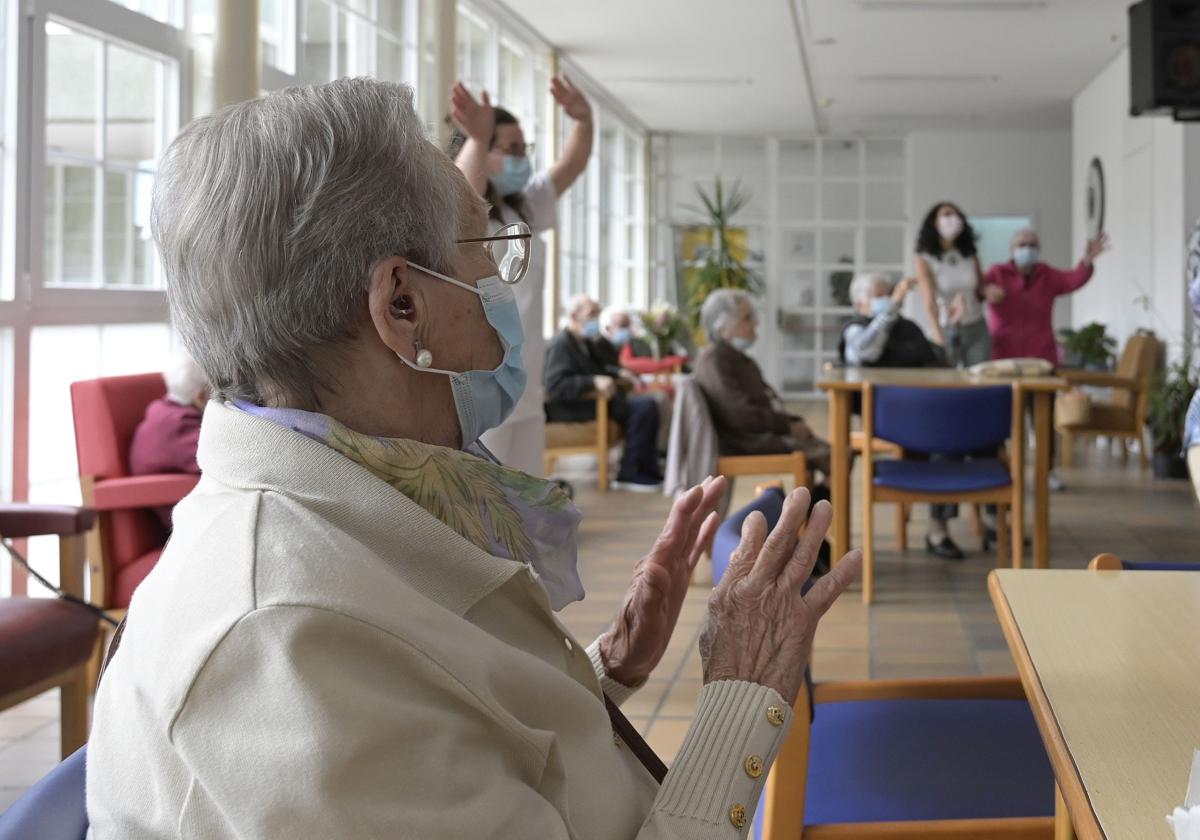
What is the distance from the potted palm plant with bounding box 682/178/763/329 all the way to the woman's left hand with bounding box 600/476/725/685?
1249 cm

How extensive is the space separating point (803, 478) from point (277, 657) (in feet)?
15.0

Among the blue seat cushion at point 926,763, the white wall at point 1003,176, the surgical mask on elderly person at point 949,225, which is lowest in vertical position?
the blue seat cushion at point 926,763

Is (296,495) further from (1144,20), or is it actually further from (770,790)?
(1144,20)

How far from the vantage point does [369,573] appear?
3.08 feet

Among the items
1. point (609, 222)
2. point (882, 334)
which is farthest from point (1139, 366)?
point (609, 222)

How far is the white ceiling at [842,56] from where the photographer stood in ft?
32.2

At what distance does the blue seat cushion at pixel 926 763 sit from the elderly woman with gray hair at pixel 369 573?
54 cm

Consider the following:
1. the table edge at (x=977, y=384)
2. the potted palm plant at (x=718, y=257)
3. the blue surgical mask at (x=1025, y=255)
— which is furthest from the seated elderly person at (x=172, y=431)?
the potted palm plant at (x=718, y=257)

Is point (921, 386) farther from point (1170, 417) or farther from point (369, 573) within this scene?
point (369, 573)

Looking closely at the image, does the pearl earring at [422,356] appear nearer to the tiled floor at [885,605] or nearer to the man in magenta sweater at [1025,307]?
the tiled floor at [885,605]

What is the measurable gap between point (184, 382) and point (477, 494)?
2.76 metres

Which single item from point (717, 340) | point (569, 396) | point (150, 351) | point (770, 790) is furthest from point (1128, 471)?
point (770, 790)

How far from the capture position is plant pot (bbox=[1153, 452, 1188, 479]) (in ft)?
26.6

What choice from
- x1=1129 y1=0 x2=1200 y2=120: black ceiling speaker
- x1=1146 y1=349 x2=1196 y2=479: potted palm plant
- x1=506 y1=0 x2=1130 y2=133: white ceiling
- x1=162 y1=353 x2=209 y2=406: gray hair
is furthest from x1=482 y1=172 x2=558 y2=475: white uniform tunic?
x1=506 y1=0 x2=1130 y2=133: white ceiling
